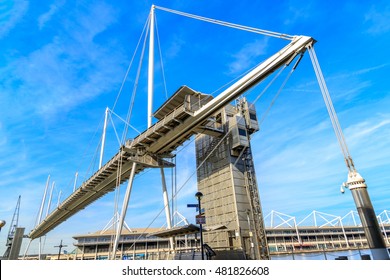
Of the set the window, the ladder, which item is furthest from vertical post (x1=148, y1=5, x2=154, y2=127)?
the ladder

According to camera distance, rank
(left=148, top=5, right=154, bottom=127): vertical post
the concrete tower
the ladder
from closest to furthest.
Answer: the concrete tower < the ladder < (left=148, top=5, right=154, bottom=127): vertical post

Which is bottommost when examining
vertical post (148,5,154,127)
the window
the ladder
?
the ladder

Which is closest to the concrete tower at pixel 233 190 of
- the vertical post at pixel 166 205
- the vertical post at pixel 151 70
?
the vertical post at pixel 166 205

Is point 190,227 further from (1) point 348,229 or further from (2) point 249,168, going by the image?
(1) point 348,229

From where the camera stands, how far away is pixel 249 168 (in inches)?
1059

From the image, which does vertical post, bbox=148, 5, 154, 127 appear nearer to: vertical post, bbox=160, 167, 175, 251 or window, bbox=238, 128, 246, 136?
vertical post, bbox=160, 167, 175, 251

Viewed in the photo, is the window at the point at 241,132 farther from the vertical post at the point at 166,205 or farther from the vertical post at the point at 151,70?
the vertical post at the point at 151,70

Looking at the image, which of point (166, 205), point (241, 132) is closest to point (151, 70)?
point (241, 132)

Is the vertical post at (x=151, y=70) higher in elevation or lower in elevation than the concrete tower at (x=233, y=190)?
higher

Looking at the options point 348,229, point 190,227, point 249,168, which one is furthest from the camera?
point 348,229

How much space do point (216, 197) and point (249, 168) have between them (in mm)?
4838

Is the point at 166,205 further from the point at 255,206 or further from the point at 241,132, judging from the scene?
the point at 241,132

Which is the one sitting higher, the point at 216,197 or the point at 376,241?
the point at 216,197
